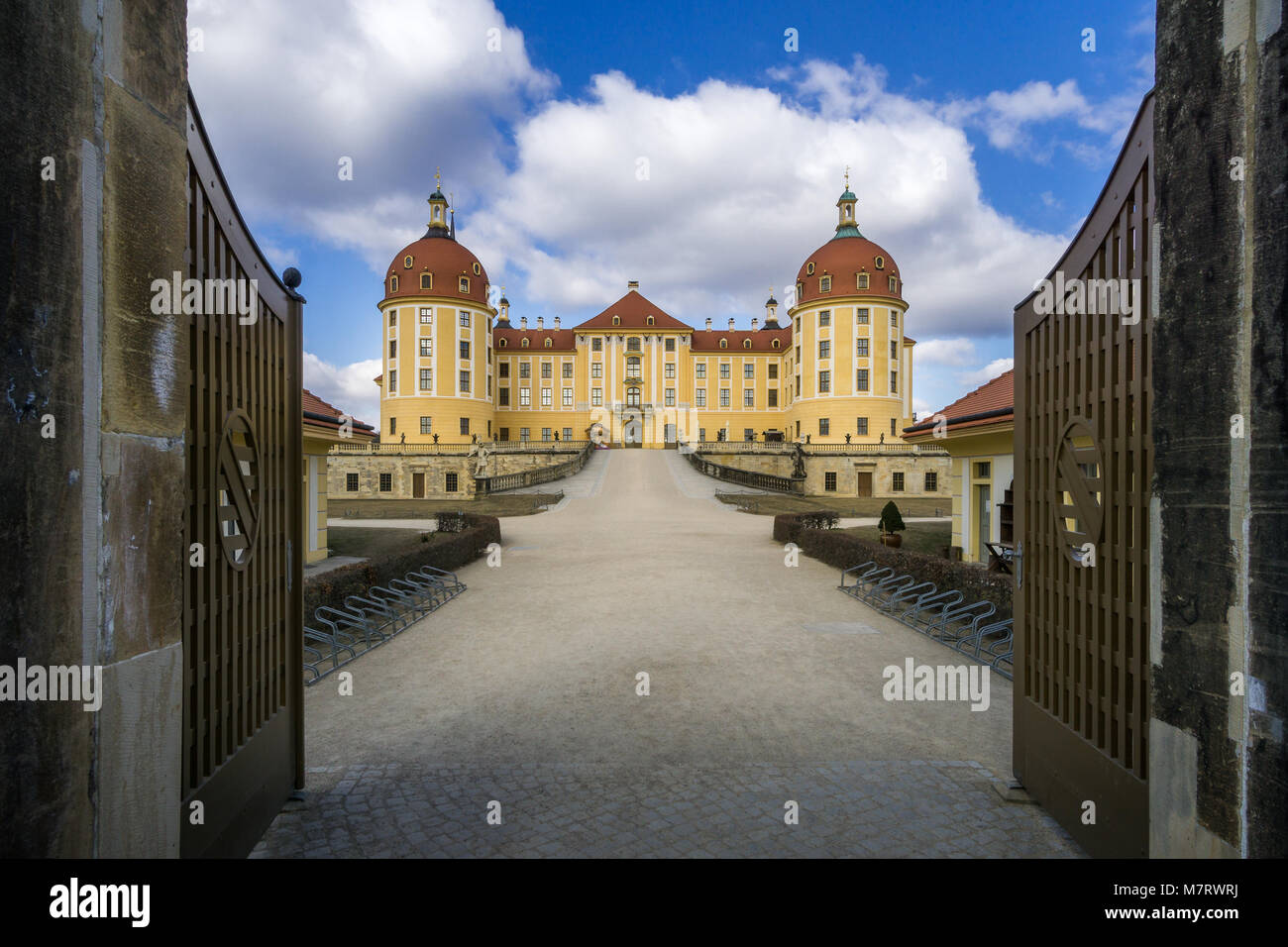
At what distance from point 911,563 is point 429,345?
5350cm

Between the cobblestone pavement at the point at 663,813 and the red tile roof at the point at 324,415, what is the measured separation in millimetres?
11122

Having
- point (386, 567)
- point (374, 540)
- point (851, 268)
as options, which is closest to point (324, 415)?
point (386, 567)

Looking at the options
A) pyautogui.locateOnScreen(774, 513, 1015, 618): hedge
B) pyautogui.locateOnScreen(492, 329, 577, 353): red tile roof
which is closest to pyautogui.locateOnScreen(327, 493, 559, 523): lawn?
pyautogui.locateOnScreen(774, 513, 1015, 618): hedge

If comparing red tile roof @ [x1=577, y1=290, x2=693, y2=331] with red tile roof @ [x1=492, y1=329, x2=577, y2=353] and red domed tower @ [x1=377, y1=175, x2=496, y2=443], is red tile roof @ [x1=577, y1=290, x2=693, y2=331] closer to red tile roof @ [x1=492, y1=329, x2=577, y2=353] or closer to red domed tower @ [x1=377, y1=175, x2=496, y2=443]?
red tile roof @ [x1=492, y1=329, x2=577, y2=353]

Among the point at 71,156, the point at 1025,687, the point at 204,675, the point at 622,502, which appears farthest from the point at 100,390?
the point at 622,502

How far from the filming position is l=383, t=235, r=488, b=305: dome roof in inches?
2280

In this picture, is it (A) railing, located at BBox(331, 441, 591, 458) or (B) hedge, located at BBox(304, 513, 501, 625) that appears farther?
→ (A) railing, located at BBox(331, 441, 591, 458)

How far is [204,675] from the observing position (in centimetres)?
331

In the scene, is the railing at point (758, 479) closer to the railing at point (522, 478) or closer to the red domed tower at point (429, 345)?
the railing at point (522, 478)

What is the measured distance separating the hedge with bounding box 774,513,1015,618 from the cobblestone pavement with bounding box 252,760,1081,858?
4564 mm

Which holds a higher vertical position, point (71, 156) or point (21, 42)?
point (21, 42)

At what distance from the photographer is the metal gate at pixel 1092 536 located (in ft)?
11.0
